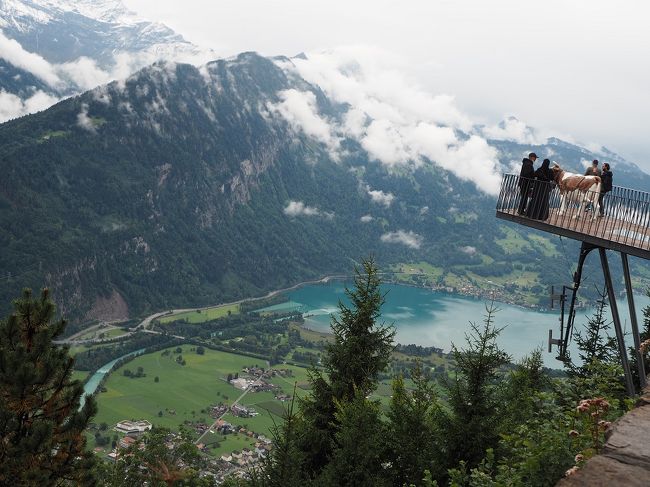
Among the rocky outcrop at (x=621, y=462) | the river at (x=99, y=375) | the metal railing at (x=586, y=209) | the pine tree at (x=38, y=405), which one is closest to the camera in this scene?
the rocky outcrop at (x=621, y=462)

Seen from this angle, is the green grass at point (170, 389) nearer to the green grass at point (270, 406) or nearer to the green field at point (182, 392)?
the green field at point (182, 392)

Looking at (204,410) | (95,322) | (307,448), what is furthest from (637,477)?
(95,322)

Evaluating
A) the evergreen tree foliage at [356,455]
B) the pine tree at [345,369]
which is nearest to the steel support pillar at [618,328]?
the evergreen tree foliage at [356,455]

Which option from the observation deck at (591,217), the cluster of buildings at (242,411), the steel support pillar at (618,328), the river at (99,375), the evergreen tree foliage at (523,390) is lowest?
the river at (99,375)

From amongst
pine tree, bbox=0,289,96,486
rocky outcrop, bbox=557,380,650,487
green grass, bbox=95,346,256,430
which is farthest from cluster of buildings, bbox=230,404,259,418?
rocky outcrop, bbox=557,380,650,487

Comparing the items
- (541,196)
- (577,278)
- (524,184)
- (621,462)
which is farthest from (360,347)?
(621,462)

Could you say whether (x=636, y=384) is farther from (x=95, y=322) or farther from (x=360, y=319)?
(x=95, y=322)

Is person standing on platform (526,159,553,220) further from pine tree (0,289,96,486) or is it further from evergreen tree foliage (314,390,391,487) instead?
pine tree (0,289,96,486)
